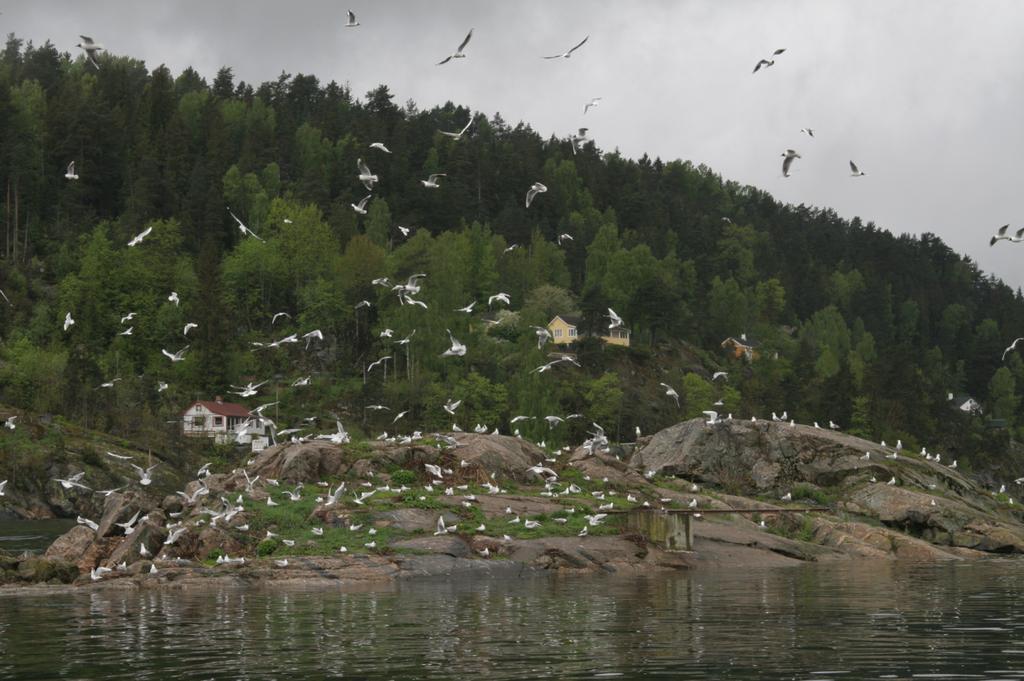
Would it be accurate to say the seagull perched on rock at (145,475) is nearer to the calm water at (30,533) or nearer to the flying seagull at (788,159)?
the calm water at (30,533)

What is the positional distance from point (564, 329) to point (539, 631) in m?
133

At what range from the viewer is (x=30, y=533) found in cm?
7250

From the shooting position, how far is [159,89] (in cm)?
19350

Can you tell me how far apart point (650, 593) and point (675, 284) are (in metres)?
138

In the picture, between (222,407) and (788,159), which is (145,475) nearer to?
(788,159)

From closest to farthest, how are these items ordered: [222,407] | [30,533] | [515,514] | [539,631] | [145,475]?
1. [539,631]
2. [515,514]
3. [145,475]
4. [30,533]
5. [222,407]

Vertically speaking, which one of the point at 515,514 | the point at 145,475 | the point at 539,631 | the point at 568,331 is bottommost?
the point at 539,631

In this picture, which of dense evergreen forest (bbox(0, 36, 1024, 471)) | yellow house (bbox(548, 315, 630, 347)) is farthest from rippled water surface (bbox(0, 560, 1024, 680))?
yellow house (bbox(548, 315, 630, 347))

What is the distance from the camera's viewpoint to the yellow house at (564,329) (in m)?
162

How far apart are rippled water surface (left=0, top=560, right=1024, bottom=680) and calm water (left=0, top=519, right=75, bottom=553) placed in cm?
2054

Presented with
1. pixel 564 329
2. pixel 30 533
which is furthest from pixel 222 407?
pixel 30 533

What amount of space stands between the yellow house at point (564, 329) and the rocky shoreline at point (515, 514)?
84.8 m

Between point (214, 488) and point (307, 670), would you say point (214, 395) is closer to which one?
point (214, 488)

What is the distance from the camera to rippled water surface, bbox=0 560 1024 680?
26078mm
